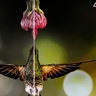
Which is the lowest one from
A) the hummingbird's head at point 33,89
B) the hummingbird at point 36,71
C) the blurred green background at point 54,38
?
the hummingbird's head at point 33,89

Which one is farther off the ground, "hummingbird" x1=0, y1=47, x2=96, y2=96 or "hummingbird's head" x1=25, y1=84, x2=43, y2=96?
"hummingbird" x1=0, y1=47, x2=96, y2=96

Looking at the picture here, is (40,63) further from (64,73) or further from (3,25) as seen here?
(3,25)

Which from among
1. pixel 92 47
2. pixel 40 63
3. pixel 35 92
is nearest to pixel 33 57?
pixel 40 63

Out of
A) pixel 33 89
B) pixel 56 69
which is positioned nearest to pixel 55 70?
pixel 56 69

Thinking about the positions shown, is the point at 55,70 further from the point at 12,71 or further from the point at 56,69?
the point at 12,71

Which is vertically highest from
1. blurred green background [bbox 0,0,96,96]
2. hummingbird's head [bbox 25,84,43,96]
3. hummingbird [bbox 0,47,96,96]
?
blurred green background [bbox 0,0,96,96]

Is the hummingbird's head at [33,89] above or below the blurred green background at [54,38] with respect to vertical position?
below
